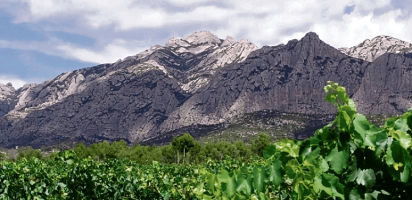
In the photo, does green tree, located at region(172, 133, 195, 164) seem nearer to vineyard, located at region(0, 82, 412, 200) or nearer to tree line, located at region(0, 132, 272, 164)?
tree line, located at region(0, 132, 272, 164)

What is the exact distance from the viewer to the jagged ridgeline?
2.40 metres

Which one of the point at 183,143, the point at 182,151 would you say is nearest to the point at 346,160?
the point at 183,143

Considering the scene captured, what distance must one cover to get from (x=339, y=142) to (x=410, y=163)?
0.53 m

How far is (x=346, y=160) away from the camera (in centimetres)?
243

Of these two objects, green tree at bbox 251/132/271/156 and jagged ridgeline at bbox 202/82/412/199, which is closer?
jagged ridgeline at bbox 202/82/412/199

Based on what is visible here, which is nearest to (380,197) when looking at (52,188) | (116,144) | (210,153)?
(52,188)

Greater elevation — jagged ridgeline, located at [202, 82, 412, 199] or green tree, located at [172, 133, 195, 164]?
green tree, located at [172, 133, 195, 164]

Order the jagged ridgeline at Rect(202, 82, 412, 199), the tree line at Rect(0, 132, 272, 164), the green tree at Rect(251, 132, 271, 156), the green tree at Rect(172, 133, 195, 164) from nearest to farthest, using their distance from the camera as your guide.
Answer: the jagged ridgeline at Rect(202, 82, 412, 199)
the green tree at Rect(251, 132, 271, 156)
the tree line at Rect(0, 132, 272, 164)
the green tree at Rect(172, 133, 195, 164)

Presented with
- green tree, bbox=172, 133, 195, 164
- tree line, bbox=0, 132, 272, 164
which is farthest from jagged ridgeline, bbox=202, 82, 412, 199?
green tree, bbox=172, 133, 195, 164

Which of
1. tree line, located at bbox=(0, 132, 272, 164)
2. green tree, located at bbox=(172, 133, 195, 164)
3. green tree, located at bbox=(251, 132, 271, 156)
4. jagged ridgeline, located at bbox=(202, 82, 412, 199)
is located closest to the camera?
jagged ridgeline, located at bbox=(202, 82, 412, 199)

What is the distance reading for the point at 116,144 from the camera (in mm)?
111312

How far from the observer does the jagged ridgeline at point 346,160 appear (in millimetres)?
2404

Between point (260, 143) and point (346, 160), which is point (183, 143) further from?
point (346, 160)

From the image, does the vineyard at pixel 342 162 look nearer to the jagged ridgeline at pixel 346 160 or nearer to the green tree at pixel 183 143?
the jagged ridgeline at pixel 346 160
